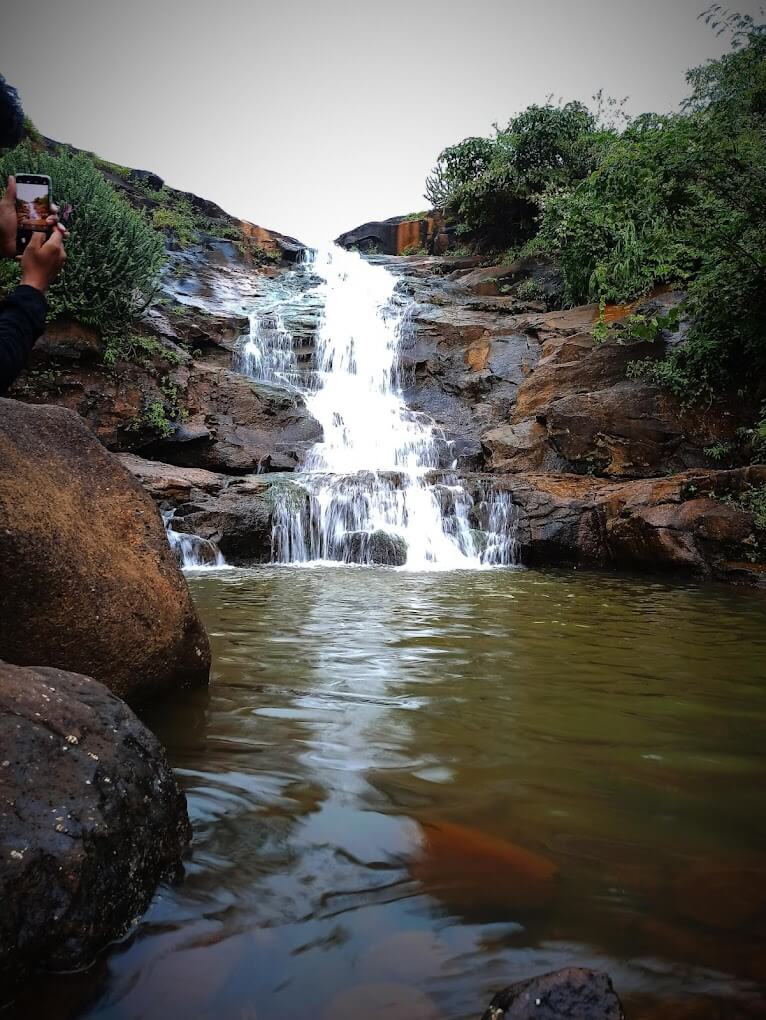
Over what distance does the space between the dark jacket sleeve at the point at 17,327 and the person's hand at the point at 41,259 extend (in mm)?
49

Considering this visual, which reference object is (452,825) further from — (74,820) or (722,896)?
(74,820)

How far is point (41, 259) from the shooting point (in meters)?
1.83

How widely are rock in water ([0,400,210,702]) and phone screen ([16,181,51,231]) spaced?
40.1 inches

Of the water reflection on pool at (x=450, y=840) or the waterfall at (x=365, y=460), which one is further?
the waterfall at (x=365, y=460)

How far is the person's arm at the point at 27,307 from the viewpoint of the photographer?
1.68 meters

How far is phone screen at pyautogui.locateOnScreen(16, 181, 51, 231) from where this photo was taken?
186cm

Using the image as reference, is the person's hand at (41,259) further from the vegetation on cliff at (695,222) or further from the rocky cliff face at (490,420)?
the vegetation on cliff at (695,222)

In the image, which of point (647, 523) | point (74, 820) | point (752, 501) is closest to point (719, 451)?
point (752, 501)

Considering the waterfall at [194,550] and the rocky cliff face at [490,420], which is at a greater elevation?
the rocky cliff face at [490,420]

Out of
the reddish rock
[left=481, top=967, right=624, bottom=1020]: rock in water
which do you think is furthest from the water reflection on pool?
[left=481, top=967, right=624, bottom=1020]: rock in water

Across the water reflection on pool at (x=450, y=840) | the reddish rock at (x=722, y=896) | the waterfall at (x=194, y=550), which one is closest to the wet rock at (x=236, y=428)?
the waterfall at (x=194, y=550)

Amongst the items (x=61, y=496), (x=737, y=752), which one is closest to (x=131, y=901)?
(x=61, y=496)

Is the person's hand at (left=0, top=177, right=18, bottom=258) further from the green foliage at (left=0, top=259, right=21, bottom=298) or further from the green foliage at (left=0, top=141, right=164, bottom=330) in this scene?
the green foliage at (left=0, top=141, right=164, bottom=330)

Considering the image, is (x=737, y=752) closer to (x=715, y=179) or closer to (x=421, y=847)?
(x=421, y=847)
